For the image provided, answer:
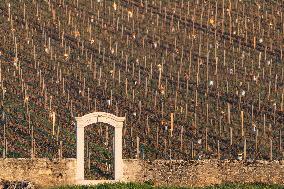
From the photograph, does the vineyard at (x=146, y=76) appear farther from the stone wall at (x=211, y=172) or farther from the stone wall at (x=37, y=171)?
the stone wall at (x=37, y=171)

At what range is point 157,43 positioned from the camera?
101000 millimetres

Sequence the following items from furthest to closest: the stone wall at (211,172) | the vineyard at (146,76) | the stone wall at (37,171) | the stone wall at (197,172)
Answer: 1. the vineyard at (146,76)
2. the stone wall at (211,172)
3. the stone wall at (197,172)
4. the stone wall at (37,171)

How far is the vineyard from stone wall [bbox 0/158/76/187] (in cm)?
746

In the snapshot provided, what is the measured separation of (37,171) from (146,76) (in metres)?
30.2

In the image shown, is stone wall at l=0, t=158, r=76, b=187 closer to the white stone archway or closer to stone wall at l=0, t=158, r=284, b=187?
stone wall at l=0, t=158, r=284, b=187

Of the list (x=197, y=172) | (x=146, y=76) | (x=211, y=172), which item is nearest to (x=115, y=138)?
(x=197, y=172)

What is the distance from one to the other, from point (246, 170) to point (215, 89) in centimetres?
2673

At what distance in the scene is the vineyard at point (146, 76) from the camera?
7800 centimetres

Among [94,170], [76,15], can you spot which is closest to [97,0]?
[76,15]

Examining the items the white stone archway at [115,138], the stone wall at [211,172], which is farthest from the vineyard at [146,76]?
the stone wall at [211,172]

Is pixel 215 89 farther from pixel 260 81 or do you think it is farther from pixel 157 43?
pixel 157 43

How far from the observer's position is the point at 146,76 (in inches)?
3627

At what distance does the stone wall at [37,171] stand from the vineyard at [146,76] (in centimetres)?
746

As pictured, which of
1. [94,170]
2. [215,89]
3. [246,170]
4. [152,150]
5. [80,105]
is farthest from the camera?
[215,89]
